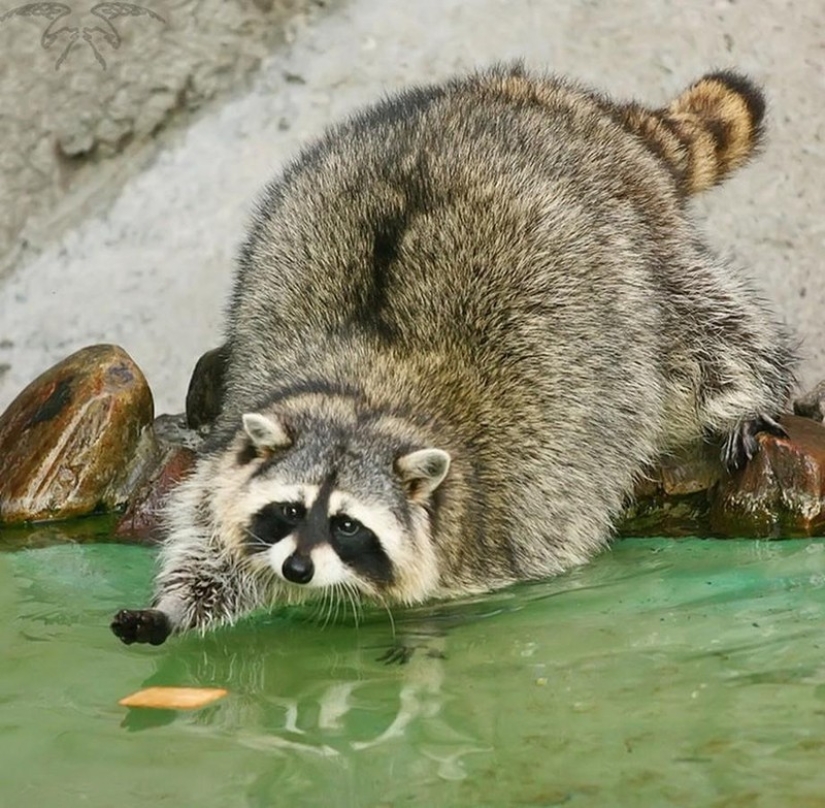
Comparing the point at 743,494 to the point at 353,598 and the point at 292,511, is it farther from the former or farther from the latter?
the point at 292,511

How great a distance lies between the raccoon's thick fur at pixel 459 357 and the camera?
4492 millimetres

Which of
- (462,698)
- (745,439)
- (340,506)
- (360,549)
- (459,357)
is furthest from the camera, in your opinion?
(745,439)

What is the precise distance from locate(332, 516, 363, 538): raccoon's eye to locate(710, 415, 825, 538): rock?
1.60m

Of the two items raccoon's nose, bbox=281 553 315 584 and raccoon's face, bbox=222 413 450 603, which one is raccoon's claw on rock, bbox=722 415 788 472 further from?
raccoon's nose, bbox=281 553 315 584

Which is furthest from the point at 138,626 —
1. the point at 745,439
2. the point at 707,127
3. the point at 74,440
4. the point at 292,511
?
the point at 707,127

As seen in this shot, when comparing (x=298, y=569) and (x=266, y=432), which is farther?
(x=266, y=432)

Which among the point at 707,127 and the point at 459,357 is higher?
the point at 707,127

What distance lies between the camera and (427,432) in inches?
186

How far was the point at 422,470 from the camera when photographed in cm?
449

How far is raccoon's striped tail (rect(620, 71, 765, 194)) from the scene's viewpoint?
599 centimetres

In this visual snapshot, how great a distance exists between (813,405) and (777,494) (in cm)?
86

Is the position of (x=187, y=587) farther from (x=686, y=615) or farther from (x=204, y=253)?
(x=204, y=253)

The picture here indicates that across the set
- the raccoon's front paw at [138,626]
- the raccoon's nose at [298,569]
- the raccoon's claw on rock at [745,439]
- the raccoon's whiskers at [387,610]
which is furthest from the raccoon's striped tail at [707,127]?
the raccoon's front paw at [138,626]

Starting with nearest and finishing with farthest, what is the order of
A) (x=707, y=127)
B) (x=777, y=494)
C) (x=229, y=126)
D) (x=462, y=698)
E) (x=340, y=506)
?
(x=462, y=698) < (x=340, y=506) < (x=777, y=494) < (x=707, y=127) < (x=229, y=126)
